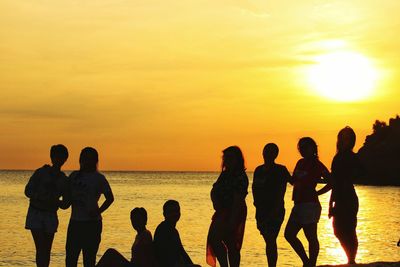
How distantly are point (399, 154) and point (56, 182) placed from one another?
12684 cm

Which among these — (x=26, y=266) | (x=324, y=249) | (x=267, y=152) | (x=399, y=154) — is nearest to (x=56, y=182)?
(x=267, y=152)

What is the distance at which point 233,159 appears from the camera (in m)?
11.5

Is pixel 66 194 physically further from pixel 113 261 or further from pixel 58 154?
pixel 113 261

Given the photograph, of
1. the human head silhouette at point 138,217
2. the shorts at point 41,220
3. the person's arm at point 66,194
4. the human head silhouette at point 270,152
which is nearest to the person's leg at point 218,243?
the human head silhouette at point 138,217

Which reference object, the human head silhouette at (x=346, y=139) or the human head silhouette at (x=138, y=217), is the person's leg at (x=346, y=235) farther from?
the human head silhouette at (x=138, y=217)

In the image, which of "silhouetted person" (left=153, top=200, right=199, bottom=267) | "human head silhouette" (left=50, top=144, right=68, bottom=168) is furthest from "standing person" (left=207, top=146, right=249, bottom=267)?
"human head silhouette" (left=50, top=144, right=68, bottom=168)

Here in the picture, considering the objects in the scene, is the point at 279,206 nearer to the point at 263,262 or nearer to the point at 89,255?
the point at 89,255

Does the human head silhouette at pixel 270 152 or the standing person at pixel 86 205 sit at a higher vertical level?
the human head silhouette at pixel 270 152

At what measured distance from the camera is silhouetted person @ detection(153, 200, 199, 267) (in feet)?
36.1

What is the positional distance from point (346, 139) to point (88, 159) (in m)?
4.27

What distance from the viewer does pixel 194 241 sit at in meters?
37.7

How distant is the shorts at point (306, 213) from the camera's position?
11750 mm

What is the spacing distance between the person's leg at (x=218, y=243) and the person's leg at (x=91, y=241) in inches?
74.4

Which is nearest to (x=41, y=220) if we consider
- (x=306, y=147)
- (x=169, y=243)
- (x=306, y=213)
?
(x=169, y=243)
